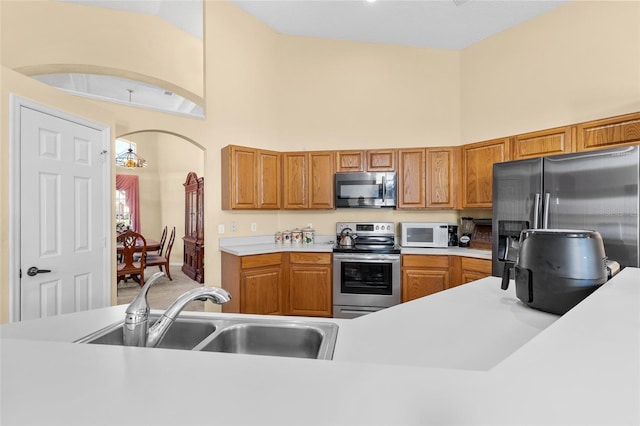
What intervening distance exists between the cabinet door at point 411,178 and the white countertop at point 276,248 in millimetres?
570

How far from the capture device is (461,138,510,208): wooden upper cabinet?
3.38 meters

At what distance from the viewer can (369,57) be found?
4.19 m

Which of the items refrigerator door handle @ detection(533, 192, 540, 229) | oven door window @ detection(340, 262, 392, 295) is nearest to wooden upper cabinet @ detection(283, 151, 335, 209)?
oven door window @ detection(340, 262, 392, 295)

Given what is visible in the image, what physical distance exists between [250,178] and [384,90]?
2.12 metres

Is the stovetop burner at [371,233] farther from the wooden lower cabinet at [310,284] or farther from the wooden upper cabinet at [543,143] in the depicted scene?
the wooden upper cabinet at [543,143]

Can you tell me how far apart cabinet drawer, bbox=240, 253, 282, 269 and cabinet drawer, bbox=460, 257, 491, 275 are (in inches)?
78.1

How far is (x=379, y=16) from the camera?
366cm

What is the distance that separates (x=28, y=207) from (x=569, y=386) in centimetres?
276

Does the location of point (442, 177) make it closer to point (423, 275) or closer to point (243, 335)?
point (423, 275)

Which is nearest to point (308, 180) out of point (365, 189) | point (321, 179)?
point (321, 179)

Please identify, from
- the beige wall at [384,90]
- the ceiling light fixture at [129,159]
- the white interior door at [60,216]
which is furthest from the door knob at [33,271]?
the ceiling light fixture at [129,159]

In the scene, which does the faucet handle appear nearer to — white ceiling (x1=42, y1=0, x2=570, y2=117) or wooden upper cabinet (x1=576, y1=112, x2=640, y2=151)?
white ceiling (x1=42, y1=0, x2=570, y2=117)

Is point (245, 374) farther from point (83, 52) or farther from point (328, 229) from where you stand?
point (83, 52)

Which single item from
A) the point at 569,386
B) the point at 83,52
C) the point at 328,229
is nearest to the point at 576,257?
the point at 569,386
